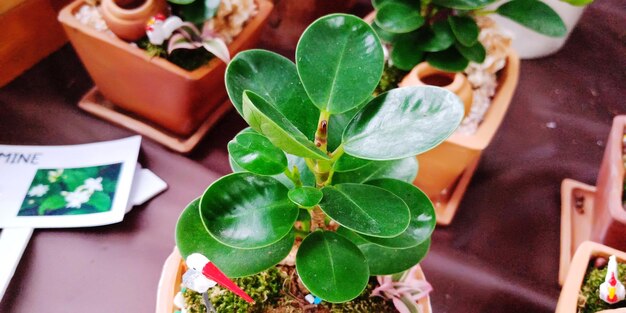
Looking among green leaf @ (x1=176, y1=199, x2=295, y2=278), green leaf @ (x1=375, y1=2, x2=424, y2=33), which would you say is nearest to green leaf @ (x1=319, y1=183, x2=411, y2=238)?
green leaf @ (x1=176, y1=199, x2=295, y2=278)

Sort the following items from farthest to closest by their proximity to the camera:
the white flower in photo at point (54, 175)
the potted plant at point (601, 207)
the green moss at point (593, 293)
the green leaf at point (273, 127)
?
the white flower in photo at point (54, 175), the potted plant at point (601, 207), the green moss at point (593, 293), the green leaf at point (273, 127)

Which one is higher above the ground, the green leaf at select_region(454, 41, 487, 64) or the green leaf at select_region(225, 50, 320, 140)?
the green leaf at select_region(225, 50, 320, 140)

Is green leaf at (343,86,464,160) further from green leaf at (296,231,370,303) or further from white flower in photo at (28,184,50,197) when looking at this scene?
white flower in photo at (28,184,50,197)

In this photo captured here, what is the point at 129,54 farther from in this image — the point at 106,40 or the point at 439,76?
the point at 439,76

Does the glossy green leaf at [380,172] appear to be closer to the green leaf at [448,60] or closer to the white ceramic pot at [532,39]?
the green leaf at [448,60]

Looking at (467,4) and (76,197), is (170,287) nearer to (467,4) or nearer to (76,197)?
(76,197)

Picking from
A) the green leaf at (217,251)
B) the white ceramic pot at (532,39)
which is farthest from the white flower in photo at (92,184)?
the white ceramic pot at (532,39)
